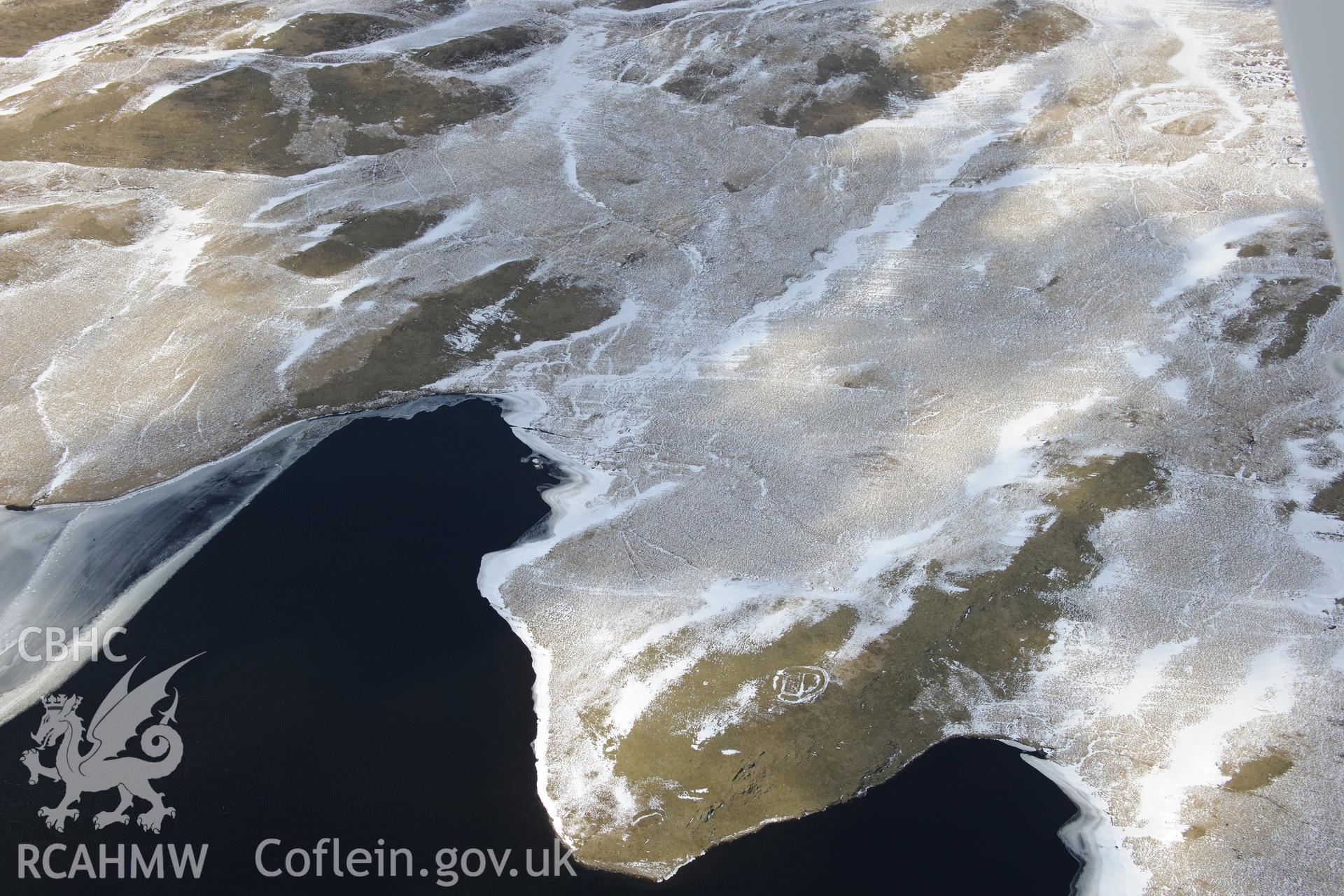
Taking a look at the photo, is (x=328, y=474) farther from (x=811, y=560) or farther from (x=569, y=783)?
(x=811, y=560)

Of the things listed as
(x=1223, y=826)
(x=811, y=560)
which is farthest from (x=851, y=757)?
(x=1223, y=826)

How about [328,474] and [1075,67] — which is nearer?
[328,474]

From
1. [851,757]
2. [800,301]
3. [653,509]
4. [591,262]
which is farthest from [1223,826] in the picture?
[591,262]

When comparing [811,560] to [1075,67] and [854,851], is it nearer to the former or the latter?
[854,851]

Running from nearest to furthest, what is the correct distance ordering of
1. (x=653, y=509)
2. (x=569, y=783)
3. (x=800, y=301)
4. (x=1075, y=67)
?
(x=569, y=783) < (x=653, y=509) < (x=800, y=301) < (x=1075, y=67)

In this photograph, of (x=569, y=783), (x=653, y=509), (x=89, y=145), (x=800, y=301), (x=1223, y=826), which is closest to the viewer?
(x=1223, y=826)

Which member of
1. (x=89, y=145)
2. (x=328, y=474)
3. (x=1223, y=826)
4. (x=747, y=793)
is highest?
(x=89, y=145)

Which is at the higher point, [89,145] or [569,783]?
[89,145]
